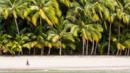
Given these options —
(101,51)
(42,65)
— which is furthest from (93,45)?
(42,65)

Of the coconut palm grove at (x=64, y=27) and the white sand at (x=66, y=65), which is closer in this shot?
the white sand at (x=66, y=65)

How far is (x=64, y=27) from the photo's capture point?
2898cm

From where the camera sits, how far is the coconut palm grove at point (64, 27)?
28422mm

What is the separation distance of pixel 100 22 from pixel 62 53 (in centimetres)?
385

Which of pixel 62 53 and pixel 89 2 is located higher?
pixel 89 2

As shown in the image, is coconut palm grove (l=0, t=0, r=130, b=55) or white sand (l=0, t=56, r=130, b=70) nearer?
white sand (l=0, t=56, r=130, b=70)

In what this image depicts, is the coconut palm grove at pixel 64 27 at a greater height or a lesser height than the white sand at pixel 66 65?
greater

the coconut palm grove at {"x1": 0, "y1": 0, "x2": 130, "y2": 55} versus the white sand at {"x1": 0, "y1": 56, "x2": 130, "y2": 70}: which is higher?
the coconut palm grove at {"x1": 0, "y1": 0, "x2": 130, "y2": 55}

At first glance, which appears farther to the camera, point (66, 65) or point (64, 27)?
point (64, 27)

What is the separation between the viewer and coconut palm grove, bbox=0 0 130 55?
28.4m

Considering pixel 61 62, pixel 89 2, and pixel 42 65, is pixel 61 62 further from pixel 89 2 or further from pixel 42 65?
pixel 89 2

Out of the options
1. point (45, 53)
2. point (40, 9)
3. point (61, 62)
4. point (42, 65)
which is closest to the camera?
point (42, 65)

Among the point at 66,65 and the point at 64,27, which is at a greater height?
the point at 64,27

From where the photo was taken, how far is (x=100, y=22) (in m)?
30.2
